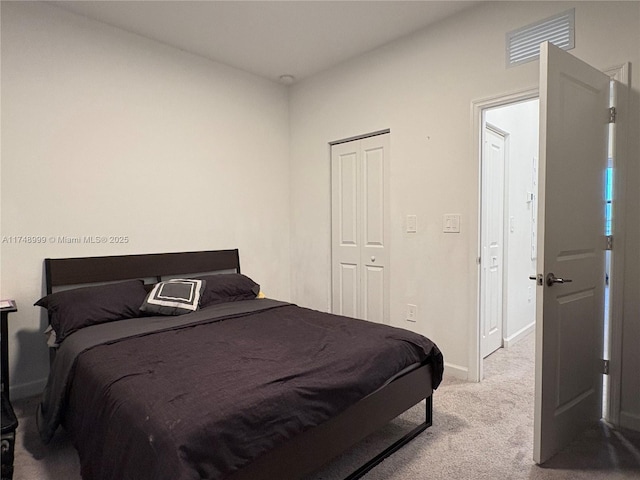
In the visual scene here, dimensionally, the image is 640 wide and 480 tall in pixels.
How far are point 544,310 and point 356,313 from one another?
2069 mm

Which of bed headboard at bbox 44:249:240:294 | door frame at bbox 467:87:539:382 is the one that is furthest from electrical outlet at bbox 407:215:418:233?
bed headboard at bbox 44:249:240:294

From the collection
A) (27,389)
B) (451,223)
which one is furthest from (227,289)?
(451,223)

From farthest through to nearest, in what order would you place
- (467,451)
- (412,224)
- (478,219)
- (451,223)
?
1. (412,224)
2. (451,223)
3. (478,219)
4. (467,451)

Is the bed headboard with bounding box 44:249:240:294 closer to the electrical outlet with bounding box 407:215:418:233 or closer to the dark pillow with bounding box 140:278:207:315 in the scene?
the dark pillow with bounding box 140:278:207:315

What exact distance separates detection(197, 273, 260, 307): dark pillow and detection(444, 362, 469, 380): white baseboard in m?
1.69

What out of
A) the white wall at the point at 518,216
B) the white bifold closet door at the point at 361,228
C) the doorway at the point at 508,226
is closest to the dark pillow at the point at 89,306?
the white bifold closet door at the point at 361,228

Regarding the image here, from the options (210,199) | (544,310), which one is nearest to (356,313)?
(210,199)

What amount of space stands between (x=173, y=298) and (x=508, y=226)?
307cm

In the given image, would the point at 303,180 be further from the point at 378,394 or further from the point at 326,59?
the point at 378,394

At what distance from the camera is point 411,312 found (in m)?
3.28

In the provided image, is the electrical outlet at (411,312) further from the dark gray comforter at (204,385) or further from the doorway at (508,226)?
the dark gray comforter at (204,385)

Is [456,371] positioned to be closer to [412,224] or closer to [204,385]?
[412,224]

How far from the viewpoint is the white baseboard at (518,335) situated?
3780 millimetres

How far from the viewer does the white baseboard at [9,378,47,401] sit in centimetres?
266
